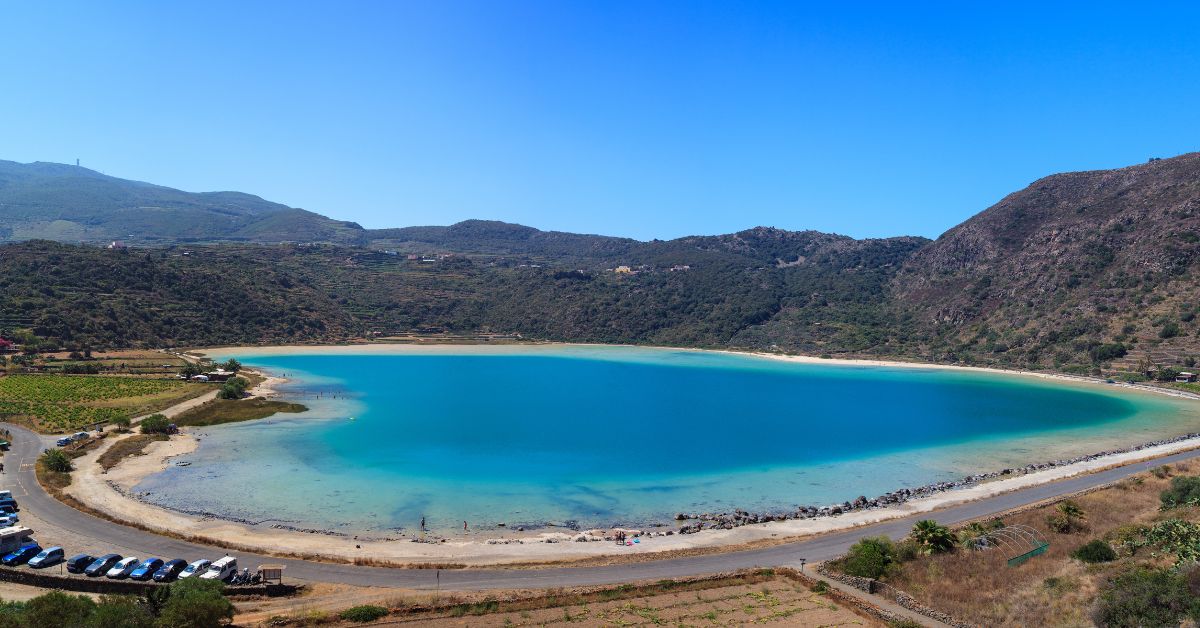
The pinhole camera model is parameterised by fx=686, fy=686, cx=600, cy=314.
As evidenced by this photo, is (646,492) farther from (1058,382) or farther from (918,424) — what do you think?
(1058,382)

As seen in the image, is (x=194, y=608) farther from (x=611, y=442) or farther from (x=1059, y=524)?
(x=611, y=442)

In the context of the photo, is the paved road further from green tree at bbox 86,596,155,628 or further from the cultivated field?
green tree at bbox 86,596,155,628

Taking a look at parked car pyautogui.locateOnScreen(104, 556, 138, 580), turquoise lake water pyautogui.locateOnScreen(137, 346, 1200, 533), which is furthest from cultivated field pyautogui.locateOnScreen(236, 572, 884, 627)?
turquoise lake water pyautogui.locateOnScreen(137, 346, 1200, 533)

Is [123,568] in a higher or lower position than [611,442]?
higher

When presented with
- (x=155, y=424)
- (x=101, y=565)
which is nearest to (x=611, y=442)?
(x=155, y=424)

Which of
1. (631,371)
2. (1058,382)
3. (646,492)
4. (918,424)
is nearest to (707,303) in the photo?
(631,371)

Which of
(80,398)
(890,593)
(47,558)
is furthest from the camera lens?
(80,398)
